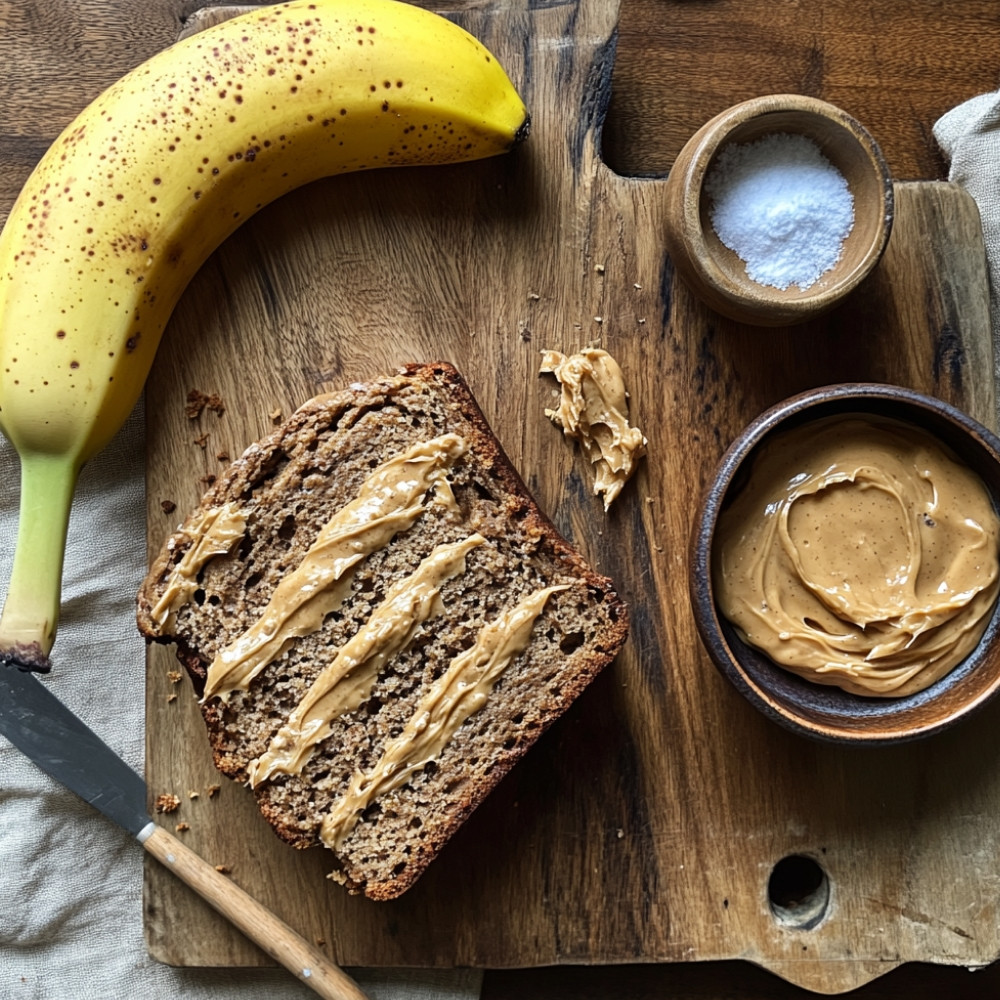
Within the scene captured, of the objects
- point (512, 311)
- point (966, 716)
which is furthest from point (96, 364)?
point (966, 716)

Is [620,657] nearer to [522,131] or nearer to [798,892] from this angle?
[798,892]

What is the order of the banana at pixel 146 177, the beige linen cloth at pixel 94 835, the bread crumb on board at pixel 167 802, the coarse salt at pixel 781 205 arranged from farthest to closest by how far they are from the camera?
the beige linen cloth at pixel 94 835, the bread crumb on board at pixel 167 802, the coarse salt at pixel 781 205, the banana at pixel 146 177

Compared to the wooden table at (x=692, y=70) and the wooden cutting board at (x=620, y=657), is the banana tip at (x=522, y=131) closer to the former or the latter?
the wooden cutting board at (x=620, y=657)

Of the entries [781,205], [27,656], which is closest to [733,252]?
[781,205]

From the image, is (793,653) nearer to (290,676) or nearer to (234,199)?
(290,676)

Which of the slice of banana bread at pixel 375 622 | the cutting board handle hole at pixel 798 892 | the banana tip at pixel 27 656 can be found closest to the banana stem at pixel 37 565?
the banana tip at pixel 27 656

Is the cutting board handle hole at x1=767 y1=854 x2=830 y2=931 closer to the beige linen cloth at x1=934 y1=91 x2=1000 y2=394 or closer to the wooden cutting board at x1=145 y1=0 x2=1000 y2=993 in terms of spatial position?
the wooden cutting board at x1=145 y1=0 x2=1000 y2=993

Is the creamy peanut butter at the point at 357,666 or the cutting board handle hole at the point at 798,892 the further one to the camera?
the cutting board handle hole at the point at 798,892
